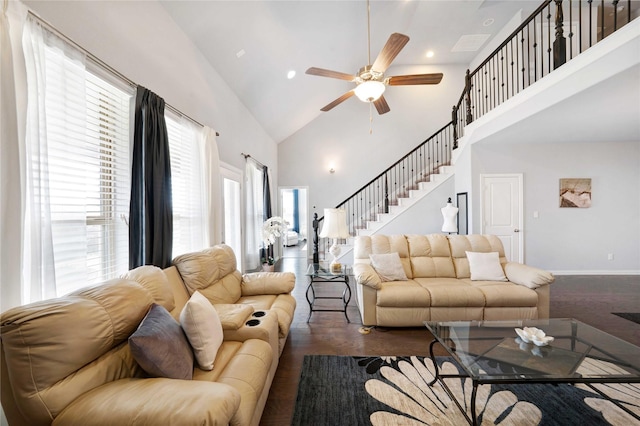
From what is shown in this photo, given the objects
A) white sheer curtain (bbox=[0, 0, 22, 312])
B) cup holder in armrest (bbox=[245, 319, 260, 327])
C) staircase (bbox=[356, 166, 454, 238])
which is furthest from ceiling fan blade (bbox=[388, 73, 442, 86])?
staircase (bbox=[356, 166, 454, 238])

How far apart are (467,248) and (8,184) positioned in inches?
161

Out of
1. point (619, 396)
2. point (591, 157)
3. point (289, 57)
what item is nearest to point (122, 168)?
point (289, 57)

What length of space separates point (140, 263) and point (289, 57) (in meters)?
3.62

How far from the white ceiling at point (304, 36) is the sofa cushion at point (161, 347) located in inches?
110

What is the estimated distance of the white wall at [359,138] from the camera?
23.4 feet

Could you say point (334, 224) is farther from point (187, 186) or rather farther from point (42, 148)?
point (42, 148)

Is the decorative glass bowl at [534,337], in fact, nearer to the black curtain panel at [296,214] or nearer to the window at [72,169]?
the window at [72,169]

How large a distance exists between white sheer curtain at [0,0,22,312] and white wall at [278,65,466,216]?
6.30 metres

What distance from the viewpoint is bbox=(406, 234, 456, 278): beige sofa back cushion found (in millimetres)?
3322

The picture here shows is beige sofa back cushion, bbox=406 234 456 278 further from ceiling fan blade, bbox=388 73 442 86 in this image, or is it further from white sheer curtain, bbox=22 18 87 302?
white sheer curtain, bbox=22 18 87 302

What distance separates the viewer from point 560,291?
4078 millimetres

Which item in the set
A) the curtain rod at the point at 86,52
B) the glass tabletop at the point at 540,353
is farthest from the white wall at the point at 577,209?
the curtain rod at the point at 86,52

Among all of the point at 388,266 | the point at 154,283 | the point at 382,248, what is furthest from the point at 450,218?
the point at 154,283

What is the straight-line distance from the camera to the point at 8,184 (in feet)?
3.77
